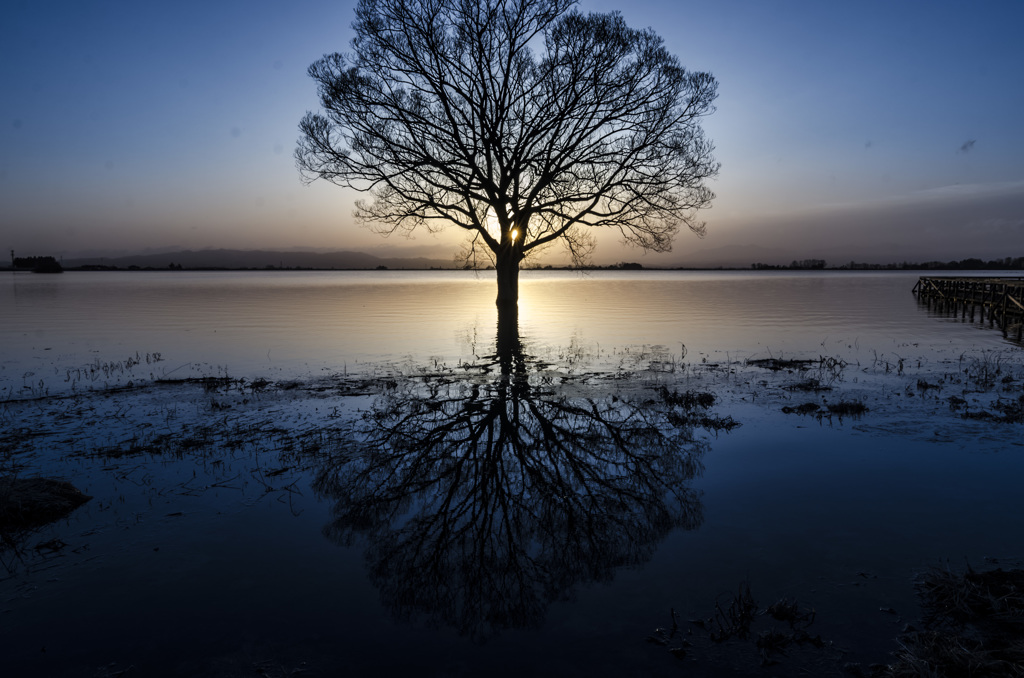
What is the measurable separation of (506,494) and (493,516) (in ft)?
2.21

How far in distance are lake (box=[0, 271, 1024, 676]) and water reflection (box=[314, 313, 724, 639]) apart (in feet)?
0.14

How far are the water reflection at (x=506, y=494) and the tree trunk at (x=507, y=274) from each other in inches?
643

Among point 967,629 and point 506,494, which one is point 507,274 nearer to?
point 506,494

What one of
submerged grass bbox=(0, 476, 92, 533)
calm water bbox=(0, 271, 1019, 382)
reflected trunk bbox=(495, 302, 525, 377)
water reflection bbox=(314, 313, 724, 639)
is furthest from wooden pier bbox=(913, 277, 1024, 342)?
submerged grass bbox=(0, 476, 92, 533)

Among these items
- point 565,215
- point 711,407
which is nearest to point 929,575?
point 711,407

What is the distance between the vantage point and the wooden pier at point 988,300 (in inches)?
1117

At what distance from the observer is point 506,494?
7418 mm

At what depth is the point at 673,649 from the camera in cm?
439

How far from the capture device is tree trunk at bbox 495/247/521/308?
28453mm

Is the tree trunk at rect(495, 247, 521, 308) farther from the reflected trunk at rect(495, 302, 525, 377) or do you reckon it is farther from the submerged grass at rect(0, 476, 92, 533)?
the submerged grass at rect(0, 476, 92, 533)

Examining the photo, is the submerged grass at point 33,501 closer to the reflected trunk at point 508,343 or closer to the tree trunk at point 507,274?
the reflected trunk at point 508,343

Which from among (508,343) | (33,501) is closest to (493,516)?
(33,501)

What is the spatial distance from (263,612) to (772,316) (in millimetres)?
35036

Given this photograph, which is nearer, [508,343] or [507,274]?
[508,343]
